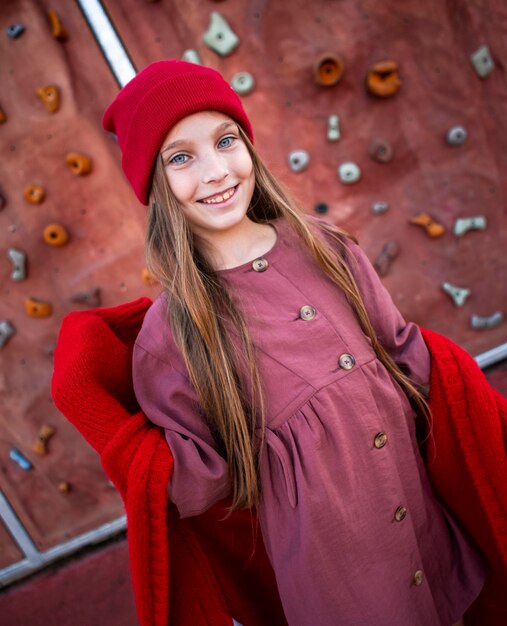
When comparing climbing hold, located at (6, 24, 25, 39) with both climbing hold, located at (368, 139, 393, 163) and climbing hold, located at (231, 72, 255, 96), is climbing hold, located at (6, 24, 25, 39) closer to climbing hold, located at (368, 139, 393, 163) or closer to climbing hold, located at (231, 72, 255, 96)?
climbing hold, located at (231, 72, 255, 96)

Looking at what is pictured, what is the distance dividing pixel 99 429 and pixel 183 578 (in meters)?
0.45

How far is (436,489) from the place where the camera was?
4.11ft

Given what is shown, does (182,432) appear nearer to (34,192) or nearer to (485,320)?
(34,192)

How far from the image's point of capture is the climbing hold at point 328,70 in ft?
6.25

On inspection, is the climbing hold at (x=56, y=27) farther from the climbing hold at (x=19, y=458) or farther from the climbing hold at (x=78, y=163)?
the climbing hold at (x=19, y=458)

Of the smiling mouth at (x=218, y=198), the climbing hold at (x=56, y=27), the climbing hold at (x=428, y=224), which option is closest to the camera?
the smiling mouth at (x=218, y=198)

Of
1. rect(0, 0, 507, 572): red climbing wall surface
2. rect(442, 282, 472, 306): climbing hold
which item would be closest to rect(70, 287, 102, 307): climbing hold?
rect(0, 0, 507, 572): red climbing wall surface

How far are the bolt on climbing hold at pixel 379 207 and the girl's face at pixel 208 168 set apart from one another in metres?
1.17

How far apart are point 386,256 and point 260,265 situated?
3.92 feet

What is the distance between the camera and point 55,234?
1967mm

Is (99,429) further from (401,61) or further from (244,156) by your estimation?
(401,61)

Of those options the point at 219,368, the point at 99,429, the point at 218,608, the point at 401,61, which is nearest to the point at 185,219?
the point at 219,368

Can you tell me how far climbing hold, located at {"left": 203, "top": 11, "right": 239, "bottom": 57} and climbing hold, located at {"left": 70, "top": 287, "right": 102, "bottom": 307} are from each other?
43.3 inches

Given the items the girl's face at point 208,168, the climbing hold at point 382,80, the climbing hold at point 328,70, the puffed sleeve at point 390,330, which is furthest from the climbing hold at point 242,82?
the puffed sleeve at point 390,330
